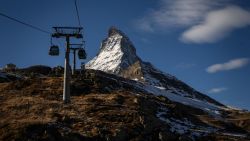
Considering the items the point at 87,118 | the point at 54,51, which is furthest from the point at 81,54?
the point at 87,118

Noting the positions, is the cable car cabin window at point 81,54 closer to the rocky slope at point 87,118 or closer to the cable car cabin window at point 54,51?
the cable car cabin window at point 54,51

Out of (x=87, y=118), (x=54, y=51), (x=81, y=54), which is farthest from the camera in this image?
(x=81, y=54)

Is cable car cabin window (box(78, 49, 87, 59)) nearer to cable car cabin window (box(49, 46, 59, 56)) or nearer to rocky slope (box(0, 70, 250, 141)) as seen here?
cable car cabin window (box(49, 46, 59, 56))

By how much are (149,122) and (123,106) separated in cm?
985

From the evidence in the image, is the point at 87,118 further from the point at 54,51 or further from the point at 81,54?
the point at 54,51

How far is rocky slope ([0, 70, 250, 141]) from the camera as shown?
45.4 meters

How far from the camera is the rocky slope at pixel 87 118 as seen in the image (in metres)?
45.4

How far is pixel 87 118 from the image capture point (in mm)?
52656

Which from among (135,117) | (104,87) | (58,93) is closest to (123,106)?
(135,117)

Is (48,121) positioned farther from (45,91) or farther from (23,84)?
(23,84)

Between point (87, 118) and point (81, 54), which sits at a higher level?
point (81, 54)

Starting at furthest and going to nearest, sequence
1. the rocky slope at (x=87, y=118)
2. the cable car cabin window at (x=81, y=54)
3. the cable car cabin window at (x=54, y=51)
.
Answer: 1. the cable car cabin window at (x=81, y=54)
2. the cable car cabin window at (x=54, y=51)
3. the rocky slope at (x=87, y=118)

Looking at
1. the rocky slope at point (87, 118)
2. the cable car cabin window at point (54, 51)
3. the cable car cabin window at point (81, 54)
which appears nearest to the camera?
the rocky slope at point (87, 118)

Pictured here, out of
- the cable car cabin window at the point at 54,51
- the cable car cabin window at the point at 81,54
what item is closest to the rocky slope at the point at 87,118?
the cable car cabin window at the point at 81,54
